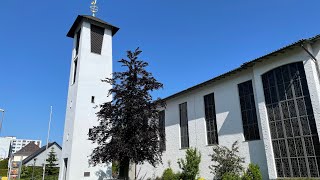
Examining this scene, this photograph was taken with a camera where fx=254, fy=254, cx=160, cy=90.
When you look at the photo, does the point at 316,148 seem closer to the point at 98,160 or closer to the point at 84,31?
the point at 98,160

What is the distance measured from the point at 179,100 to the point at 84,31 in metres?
13.4

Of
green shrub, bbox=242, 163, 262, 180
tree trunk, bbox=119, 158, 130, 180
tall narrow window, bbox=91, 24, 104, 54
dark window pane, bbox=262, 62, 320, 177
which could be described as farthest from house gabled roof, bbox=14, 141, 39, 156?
dark window pane, bbox=262, 62, 320, 177

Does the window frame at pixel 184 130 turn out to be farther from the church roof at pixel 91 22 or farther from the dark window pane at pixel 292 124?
the church roof at pixel 91 22

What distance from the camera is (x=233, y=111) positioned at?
792 inches

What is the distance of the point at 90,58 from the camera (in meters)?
28.2

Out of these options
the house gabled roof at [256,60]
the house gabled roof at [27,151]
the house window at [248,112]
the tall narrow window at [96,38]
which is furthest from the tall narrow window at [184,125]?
the house gabled roof at [27,151]

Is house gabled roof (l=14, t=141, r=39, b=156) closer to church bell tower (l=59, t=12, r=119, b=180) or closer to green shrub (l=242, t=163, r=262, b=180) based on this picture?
church bell tower (l=59, t=12, r=119, b=180)

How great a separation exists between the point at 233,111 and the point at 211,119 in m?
2.59

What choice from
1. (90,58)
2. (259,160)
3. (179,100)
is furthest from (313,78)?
(90,58)

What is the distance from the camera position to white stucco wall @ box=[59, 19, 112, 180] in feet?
78.9

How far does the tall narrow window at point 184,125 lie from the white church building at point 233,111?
10 centimetres

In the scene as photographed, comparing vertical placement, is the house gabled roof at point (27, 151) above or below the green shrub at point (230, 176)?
above

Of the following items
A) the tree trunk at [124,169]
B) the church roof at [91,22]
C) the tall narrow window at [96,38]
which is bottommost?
→ the tree trunk at [124,169]

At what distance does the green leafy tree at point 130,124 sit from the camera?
53.1ft
